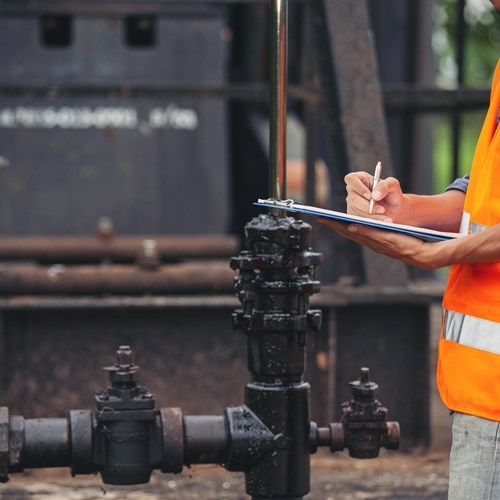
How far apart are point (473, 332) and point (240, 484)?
215 centimetres

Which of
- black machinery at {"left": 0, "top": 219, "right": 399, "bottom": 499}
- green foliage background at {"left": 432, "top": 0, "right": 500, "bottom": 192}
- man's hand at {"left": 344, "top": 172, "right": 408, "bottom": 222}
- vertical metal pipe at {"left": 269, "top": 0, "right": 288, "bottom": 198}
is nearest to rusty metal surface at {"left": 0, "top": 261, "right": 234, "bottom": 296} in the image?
black machinery at {"left": 0, "top": 219, "right": 399, "bottom": 499}

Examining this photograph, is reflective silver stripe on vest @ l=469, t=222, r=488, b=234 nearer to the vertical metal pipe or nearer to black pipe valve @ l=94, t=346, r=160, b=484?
the vertical metal pipe

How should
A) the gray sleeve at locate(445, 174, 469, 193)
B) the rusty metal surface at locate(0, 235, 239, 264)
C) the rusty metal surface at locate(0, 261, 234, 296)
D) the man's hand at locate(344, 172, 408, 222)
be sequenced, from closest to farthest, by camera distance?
the man's hand at locate(344, 172, 408, 222), the gray sleeve at locate(445, 174, 469, 193), the rusty metal surface at locate(0, 261, 234, 296), the rusty metal surface at locate(0, 235, 239, 264)

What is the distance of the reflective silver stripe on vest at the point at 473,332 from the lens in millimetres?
2775

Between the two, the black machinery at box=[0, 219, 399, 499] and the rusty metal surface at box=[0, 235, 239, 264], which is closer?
the black machinery at box=[0, 219, 399, 499]

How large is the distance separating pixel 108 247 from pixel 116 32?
107 centimetres

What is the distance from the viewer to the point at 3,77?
6473mm

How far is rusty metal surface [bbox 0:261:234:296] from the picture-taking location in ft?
17.3

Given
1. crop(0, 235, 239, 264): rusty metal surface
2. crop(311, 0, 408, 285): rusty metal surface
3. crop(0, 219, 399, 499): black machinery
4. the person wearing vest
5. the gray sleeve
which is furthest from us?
crop(0, 235, 239, 264): rusty metal surface

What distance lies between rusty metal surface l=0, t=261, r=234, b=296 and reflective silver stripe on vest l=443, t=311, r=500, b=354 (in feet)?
8.73

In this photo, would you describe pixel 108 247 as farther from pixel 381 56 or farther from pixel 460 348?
pixel 460 348

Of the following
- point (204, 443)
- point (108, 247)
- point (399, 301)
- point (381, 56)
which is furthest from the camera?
point (381, 56)

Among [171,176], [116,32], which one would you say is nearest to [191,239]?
[171,176]

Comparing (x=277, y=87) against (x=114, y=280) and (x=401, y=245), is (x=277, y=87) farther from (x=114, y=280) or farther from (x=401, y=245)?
(x=114, y=280)
